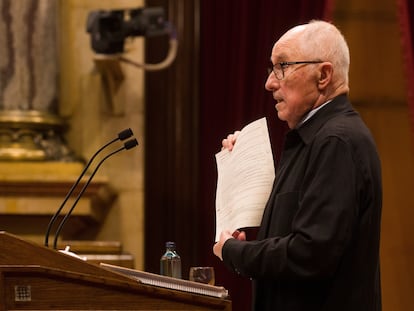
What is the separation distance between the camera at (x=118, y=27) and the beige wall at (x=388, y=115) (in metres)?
0.87

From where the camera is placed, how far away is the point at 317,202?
7.44 ft

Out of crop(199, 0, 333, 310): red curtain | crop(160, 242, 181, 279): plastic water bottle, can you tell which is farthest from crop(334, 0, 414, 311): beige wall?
crop(160, 242, 181, 279): plastic water bottle

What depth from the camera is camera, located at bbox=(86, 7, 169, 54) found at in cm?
496

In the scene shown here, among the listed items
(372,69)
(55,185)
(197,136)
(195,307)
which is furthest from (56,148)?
(195,307)

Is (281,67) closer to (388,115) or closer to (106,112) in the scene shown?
(388,115)

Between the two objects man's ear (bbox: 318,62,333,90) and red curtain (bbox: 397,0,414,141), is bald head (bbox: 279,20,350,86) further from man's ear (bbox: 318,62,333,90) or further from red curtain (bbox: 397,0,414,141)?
red curtain (bbox: 397,0,414,141)

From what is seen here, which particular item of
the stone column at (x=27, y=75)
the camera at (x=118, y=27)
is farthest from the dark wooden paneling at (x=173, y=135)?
the stone column at (x=27, y=75)

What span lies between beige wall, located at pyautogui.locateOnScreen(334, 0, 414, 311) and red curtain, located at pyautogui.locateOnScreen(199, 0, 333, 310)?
0.22m

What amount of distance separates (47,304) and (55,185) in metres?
2.78

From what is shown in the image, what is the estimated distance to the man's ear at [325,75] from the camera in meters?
2.46

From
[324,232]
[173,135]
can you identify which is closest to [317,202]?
[324,232]

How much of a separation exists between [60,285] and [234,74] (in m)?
3.00

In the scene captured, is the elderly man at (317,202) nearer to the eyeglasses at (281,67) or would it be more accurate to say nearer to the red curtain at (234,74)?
A: the eyeglasses at (281,67)

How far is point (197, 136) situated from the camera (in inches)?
208
